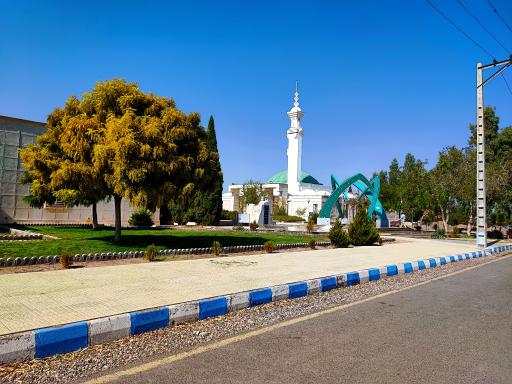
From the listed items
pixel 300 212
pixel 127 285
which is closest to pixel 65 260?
pixel 127 285

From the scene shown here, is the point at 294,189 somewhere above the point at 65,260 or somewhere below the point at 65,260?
above

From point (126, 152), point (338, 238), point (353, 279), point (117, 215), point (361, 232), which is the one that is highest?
point (126, 152)

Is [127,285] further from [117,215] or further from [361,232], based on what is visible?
[361,232]

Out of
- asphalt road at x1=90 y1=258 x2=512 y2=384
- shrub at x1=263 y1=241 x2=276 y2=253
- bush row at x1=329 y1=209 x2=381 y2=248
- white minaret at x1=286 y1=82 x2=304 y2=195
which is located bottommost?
asphalt road at x1=90 y1=258 x2=512 y2=384

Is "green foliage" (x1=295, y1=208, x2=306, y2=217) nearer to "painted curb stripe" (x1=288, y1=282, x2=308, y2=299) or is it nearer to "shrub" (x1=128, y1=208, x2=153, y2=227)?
"shrub" (x1=128, y1=208, x2=153, y2=227)

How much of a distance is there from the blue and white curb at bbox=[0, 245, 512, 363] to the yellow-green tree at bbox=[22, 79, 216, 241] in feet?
21.5

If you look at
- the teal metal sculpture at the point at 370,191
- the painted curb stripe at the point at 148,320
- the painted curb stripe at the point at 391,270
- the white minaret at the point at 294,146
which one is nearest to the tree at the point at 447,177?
the teal metal sculpture at the point at 370,191

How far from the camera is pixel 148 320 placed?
546cm

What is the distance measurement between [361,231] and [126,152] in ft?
40.5

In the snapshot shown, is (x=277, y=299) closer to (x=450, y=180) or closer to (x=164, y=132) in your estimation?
(x=164, y=132)

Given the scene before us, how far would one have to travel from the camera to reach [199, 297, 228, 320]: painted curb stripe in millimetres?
6168

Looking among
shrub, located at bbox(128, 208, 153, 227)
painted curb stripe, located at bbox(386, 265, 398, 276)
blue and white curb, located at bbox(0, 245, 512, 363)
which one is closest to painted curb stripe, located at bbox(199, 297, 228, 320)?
blue and white curb, located at bbox(0, 245, 512, 363)

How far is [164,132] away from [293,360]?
34.1 ft

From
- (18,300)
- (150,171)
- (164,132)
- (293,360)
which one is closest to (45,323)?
(18,300)
